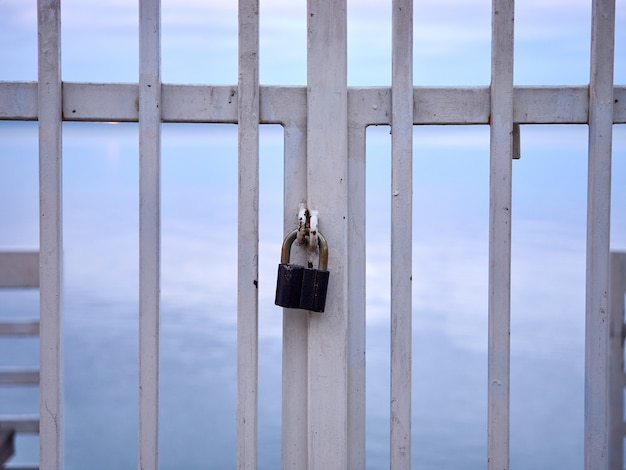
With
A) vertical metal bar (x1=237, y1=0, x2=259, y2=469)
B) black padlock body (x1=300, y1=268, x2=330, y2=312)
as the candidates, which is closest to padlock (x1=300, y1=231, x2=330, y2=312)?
black padlock body (x1=300, y1=268, x2=330, y2=312)

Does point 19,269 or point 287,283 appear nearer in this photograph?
point 287,283

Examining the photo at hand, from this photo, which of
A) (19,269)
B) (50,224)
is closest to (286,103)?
(50,224)

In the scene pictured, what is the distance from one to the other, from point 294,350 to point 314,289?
0.53ft

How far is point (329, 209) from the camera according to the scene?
1.49m

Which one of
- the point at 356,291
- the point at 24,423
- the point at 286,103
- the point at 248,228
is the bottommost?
the point at 24,423

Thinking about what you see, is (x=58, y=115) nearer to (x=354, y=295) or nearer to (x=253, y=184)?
(x=253, y=184)

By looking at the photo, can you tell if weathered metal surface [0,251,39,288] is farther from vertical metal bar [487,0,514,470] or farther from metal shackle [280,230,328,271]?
vertical metal bar [487,0,514,470]

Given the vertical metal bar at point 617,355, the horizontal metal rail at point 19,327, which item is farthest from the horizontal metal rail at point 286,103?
the horizontal metal rail at point 19,327

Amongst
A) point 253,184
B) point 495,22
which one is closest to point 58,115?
point 253,184

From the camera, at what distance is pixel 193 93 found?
1.46m

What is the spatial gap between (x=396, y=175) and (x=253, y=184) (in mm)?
273

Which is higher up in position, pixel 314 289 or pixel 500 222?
pixel 500 222

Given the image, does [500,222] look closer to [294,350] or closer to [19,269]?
[294,350]

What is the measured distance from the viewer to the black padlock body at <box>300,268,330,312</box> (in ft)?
4.70
